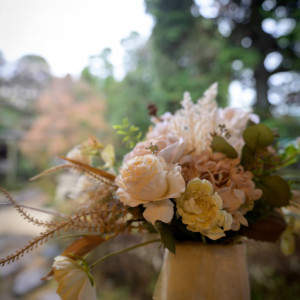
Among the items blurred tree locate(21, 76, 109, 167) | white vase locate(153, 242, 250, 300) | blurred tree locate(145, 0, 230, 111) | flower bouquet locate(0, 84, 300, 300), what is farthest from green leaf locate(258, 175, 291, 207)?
blurred tree locate(145, 0, 230, 111)

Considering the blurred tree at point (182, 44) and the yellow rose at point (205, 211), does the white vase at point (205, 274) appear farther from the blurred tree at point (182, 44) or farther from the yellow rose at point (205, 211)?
the blurred tree at point (182, 44)

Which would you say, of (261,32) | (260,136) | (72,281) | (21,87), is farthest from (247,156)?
(261,32)

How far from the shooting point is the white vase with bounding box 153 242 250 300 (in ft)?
1.40

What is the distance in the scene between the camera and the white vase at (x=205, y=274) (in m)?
0.43

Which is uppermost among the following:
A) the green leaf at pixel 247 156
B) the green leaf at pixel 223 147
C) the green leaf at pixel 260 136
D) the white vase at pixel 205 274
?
the green leaf at pixel 260 136

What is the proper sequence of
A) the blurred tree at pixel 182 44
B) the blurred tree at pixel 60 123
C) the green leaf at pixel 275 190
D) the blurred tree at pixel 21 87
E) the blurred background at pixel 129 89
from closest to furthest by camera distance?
the green leaf at pixel 275 190 < the blurred background at pixel 129 89 < the blurred tree at pixel 21 87 < the blurred tree at pixel 60 123 < the blurred tree at pixel 182 44

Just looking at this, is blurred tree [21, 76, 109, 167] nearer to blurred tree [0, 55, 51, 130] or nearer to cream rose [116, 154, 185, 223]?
blurred tree [0, 55, 51, 130]

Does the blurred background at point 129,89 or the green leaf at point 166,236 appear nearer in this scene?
the green leaf at point 166,236

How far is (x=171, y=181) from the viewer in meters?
0.35

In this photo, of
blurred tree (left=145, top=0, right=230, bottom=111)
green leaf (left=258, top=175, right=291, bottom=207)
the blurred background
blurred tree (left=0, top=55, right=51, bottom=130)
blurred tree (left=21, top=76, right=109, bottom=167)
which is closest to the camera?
green leaf (left=258, top=175, right=291, bottom=207)

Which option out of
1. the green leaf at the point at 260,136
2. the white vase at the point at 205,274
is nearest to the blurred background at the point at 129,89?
the white vase at the point at 205,274

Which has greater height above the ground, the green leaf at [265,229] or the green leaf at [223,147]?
the green leaf at [223,147]

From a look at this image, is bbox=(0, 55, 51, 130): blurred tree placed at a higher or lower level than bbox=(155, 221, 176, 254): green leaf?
higher

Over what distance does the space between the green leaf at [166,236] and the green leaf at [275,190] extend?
0.19 metres
